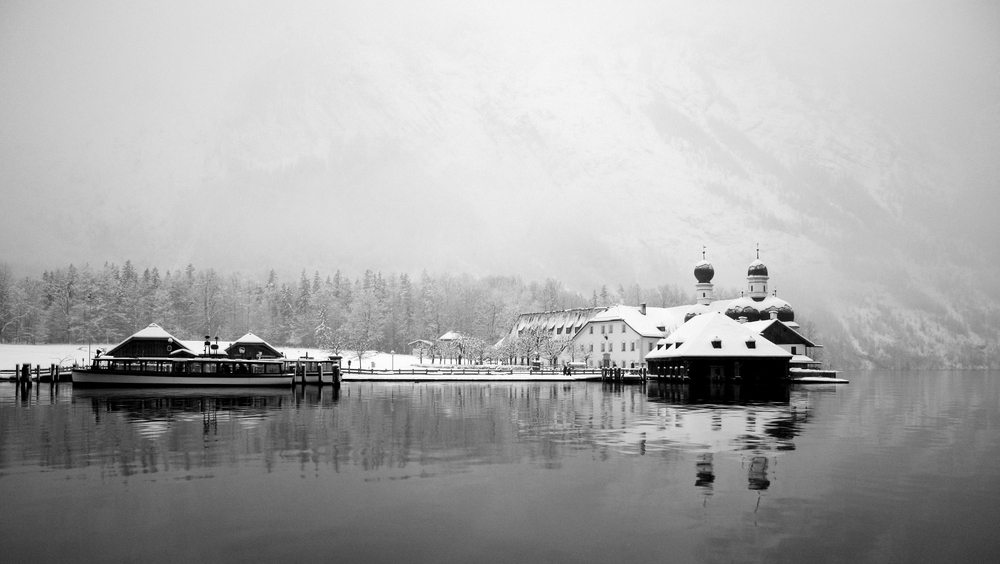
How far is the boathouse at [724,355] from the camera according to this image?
247 ft

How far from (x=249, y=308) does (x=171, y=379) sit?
279 ft

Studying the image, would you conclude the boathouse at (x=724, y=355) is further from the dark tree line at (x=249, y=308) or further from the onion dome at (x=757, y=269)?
the dark tree line at (x=249, y=308)

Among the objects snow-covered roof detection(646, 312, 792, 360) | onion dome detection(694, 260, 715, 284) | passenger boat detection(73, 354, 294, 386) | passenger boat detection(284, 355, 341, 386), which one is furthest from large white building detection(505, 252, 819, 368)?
passenger boat detection(73, 354, 294, 386)

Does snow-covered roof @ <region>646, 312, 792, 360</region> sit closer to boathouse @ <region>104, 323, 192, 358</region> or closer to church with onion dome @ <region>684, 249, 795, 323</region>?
church with onion dome @ <region>684, 249, 795, 323</region>

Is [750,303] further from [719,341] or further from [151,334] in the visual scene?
[151,334]

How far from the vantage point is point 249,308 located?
153750mm

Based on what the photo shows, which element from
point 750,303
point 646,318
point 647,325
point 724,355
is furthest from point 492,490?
point 750,303

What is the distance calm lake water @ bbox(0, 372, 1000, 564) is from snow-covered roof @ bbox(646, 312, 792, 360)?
38.1m

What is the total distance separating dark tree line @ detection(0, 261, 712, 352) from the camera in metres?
122

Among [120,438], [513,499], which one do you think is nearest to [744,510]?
[513,499]

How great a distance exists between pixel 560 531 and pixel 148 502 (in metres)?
9.54

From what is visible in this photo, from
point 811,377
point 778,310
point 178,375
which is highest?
point 778,310

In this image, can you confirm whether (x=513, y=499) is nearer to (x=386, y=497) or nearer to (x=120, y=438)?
(x=386, y=497)

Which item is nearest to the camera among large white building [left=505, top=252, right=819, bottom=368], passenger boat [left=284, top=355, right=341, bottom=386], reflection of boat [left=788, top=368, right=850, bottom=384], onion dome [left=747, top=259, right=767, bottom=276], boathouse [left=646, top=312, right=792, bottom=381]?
passenger boat [left=284, top=355, right=341, bottom=386]
